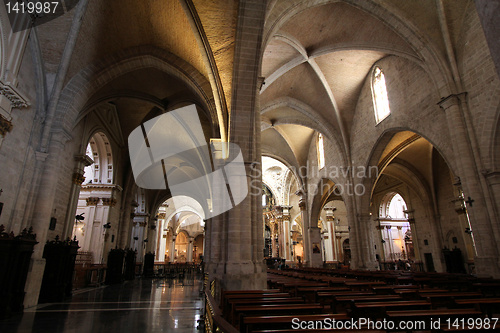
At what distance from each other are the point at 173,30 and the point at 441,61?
10021 mm

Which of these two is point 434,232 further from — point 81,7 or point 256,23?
point 81,7

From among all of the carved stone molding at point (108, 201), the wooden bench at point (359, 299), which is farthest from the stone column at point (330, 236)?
the wooden bench at point (359, 299)

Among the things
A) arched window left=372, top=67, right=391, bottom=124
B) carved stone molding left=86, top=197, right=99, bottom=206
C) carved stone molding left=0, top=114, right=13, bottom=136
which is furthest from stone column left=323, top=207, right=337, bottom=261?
carved stone molding left=0, top=114, right=13, bottom=136

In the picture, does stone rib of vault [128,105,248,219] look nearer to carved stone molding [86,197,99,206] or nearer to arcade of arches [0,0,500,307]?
arcade of arches [0,0,500,307]

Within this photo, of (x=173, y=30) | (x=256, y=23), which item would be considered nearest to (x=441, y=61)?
(x=256, y=23)

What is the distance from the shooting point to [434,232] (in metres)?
19.2

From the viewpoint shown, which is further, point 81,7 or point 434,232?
point 434,232

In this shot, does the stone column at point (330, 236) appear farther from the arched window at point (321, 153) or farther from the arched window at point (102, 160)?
the arched window at point (102, 160)

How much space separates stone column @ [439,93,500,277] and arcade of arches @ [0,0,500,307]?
0.04 metres

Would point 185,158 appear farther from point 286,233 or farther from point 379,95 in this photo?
point 286,233

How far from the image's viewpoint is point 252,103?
8.89m

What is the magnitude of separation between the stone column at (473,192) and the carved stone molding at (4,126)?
1339 centimetres

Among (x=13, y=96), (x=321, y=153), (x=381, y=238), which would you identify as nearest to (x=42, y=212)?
(x=13, y=96)

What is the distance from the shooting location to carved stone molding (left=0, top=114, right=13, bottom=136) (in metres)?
6.90
